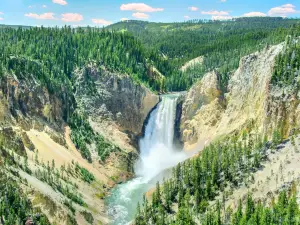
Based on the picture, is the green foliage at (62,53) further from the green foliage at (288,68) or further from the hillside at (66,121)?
the green foliage at (288,68)

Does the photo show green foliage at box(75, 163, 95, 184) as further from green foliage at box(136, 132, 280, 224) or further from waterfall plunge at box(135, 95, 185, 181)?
green foliage at box(136, 132, 280, 224)

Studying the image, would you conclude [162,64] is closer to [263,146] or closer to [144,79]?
[144,79]

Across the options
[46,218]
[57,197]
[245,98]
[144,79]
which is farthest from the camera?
[144,79]

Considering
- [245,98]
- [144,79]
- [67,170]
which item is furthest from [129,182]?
[144,79]

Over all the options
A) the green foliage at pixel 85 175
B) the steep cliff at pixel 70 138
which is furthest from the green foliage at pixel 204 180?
the green foliage at pixel 85 175

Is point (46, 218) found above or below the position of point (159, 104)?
below

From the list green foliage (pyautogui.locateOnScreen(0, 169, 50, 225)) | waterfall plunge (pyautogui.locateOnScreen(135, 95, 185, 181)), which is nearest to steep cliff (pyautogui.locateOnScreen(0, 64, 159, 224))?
green foliage (pyautogui.locateOnScreen(0, 169, 50, 225))

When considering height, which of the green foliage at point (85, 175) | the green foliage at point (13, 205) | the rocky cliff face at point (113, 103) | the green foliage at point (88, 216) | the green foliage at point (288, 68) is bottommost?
the green foliage at point (88, 216)
